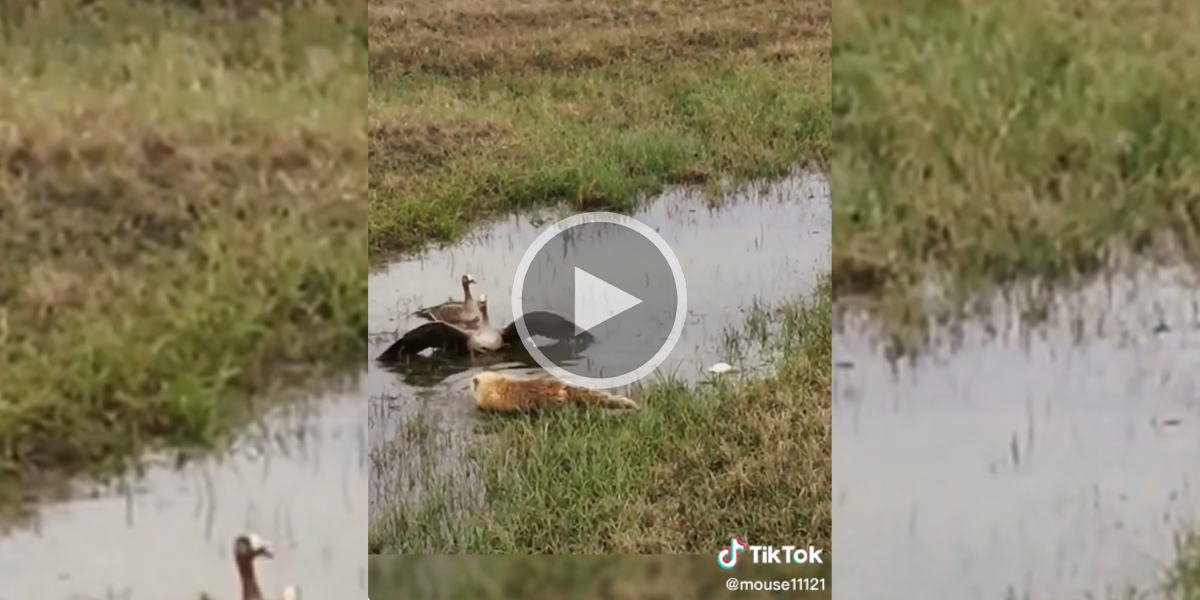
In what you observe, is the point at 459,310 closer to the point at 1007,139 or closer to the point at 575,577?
the point at 575,577

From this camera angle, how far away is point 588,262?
1542 mm

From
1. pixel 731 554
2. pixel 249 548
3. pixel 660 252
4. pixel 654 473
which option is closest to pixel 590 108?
pixel 660 252

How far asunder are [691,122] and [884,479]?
0.54 meters

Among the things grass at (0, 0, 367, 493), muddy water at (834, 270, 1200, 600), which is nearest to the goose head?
grass at (0, 0, 367, 493)

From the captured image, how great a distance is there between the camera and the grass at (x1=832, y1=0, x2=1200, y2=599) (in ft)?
5.03

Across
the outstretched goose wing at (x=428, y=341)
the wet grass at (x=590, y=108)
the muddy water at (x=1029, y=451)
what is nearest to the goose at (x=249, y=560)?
the outstretched goose wing at (x=428, y=341)

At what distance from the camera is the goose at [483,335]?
1527 millimetres

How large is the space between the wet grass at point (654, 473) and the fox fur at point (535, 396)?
0.01 meters

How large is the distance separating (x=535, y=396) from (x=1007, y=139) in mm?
711

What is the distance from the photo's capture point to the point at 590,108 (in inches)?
61.0

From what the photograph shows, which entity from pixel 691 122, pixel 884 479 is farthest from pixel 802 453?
pixel 691 122

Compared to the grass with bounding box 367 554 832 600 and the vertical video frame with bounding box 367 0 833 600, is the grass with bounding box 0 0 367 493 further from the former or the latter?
the grass with bounding box 367 554 832 600

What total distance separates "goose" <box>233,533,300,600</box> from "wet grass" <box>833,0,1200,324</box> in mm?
837

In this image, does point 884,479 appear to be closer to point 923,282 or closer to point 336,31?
point 923,282
